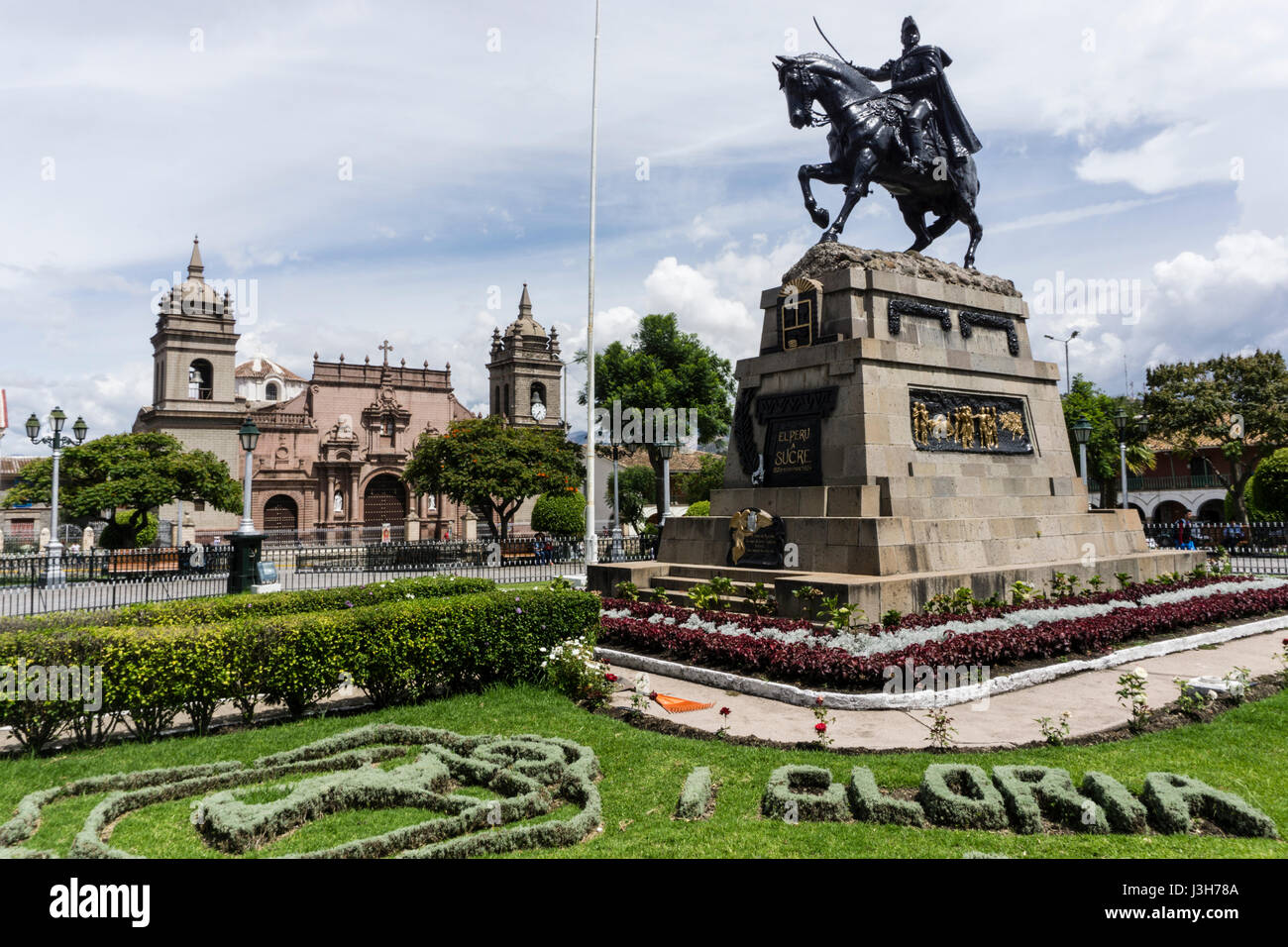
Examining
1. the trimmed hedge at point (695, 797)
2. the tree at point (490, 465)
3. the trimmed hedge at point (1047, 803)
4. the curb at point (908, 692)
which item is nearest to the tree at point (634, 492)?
the tree at point (490, 465)

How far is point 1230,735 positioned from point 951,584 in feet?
13.4

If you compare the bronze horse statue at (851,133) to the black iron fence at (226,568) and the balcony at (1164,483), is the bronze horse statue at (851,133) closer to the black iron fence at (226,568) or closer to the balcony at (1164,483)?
the black iron fence at (226,568)

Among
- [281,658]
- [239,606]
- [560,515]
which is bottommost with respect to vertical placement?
[281,658]

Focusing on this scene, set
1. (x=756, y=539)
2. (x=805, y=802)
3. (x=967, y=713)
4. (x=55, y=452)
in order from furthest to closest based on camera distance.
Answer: (x=55, y=452), (x=756, y=539), (x=967, y=713), (x=805, y=802)

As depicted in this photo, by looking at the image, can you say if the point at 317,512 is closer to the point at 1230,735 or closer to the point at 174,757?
the point at 174,757

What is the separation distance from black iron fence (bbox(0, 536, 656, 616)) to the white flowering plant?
12600 millimetres

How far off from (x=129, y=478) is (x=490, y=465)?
13045 mm

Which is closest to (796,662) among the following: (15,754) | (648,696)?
(648,696)

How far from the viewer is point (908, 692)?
7680 mm

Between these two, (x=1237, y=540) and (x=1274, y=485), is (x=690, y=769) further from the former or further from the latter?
(x=1274, y=485)

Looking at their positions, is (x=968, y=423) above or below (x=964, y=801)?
above

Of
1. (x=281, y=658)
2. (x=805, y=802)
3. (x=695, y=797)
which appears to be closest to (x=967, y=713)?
(x=805, y=802)
